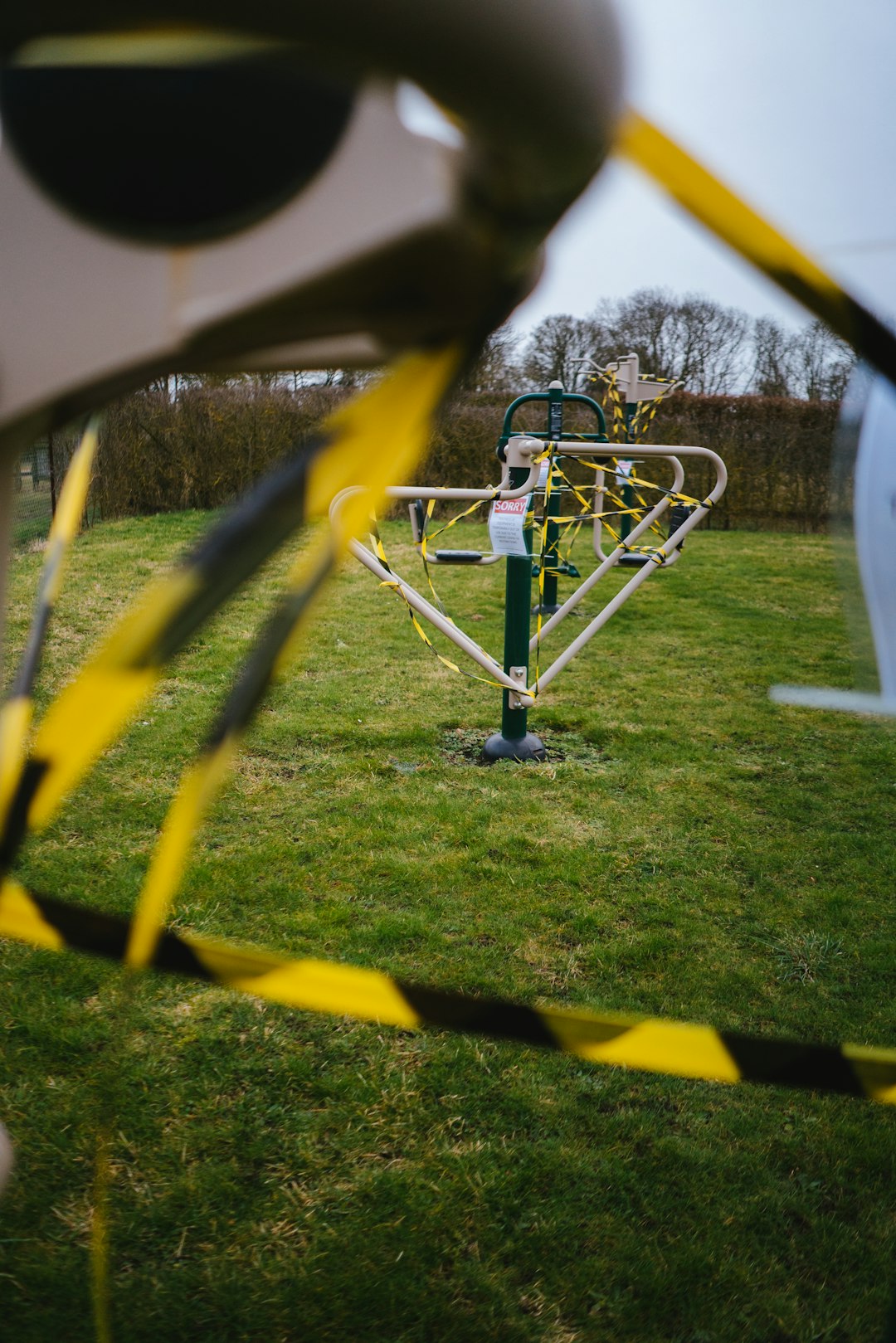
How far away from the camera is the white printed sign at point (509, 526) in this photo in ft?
10.0

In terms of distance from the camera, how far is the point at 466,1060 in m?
1.90

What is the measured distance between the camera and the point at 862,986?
87.7 inches

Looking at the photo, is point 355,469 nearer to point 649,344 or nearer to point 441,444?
point 441,444

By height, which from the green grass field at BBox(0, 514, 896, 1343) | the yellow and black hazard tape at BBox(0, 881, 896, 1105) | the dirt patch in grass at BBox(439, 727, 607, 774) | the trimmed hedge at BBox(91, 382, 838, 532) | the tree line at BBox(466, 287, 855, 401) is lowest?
the green grass field at BBox(0, 514, 896, 1343)

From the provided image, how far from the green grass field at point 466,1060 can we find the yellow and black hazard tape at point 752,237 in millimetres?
683

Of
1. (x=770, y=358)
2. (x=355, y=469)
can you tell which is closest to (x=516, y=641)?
(x=355, y=469)

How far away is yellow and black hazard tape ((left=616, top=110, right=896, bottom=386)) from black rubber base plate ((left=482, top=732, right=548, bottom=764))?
2.95 metres

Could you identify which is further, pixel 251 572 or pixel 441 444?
pixel 441 444

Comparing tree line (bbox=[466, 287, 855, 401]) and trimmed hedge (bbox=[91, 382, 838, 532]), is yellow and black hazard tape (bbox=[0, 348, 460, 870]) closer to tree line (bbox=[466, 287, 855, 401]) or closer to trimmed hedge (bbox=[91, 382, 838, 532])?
trimmed hedge (bbox=[91, 382, 838, 532])

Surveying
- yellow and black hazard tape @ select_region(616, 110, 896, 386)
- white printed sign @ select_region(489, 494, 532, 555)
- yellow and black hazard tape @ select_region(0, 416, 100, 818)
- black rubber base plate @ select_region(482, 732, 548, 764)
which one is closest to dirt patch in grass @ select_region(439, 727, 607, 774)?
black rubber base plate @ select_region(482, 732, 548, 764)

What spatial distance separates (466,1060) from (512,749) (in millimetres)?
1835

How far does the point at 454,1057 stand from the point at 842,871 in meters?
1.60

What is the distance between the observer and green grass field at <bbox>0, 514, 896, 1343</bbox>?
136 centimetres

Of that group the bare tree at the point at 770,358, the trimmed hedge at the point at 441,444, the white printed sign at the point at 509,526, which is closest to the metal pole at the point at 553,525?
the white printed sign at the point at 509,526
